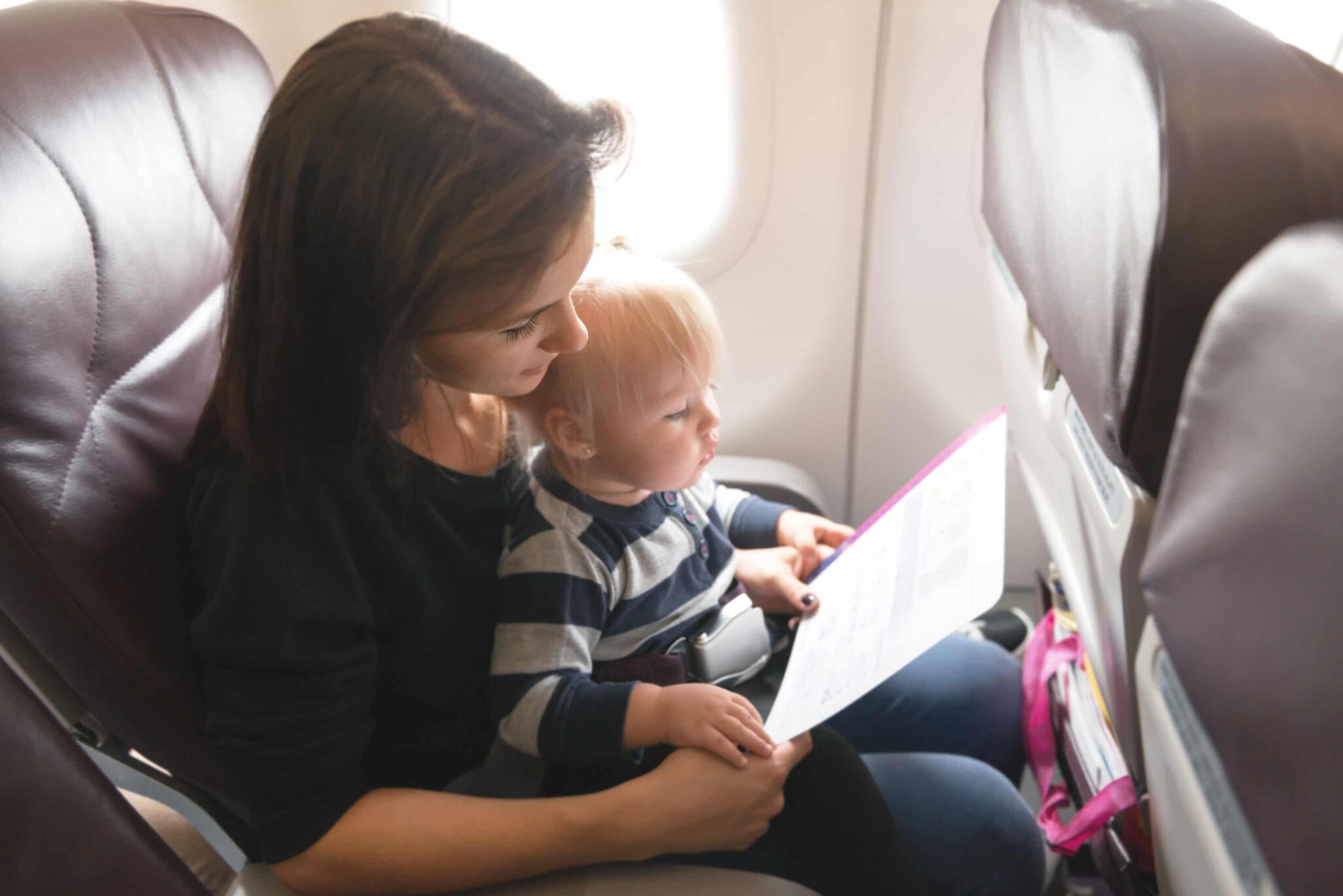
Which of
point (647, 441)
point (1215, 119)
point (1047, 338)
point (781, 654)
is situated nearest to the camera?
point (1215, 119)

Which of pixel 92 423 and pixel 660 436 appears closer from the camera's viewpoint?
pixel 92 423

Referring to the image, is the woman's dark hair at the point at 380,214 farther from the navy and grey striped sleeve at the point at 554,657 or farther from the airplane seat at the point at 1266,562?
the airplane seat at the point at 1266,562

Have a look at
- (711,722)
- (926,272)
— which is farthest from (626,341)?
(926,272)

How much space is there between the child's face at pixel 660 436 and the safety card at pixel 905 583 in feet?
0.72

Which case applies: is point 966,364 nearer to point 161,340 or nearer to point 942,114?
point 942,114

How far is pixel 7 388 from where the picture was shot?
0.73m

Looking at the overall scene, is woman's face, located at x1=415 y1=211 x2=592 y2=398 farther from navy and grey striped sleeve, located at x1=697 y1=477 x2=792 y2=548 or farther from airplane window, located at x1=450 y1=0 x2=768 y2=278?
airplane window, located at x1=450 y1=0 x2=768 y2=278

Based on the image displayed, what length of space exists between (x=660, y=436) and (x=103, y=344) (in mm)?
516

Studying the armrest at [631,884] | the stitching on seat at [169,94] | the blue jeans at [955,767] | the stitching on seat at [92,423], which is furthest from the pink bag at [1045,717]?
the stitching on seat at [169,94]

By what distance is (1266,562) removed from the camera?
47 cm

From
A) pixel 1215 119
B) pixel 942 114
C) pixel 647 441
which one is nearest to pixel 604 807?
pixel 647 441

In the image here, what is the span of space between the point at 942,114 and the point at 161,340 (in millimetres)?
1120

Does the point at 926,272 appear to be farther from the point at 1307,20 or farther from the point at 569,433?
the point at 569,433

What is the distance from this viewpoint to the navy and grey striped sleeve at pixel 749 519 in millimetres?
1337
